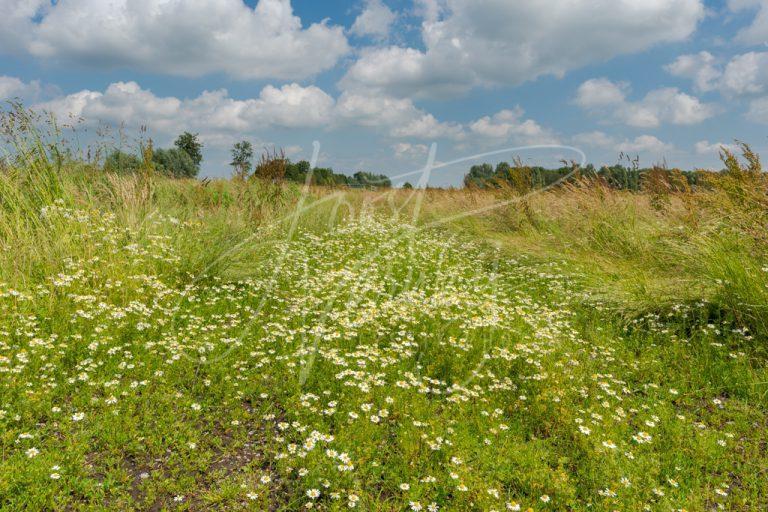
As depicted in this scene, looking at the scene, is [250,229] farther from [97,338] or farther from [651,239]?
[651,239]

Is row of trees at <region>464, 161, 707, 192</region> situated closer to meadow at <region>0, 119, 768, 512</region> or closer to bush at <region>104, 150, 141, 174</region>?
meadow at <region>0, 119, 768, 512</region>

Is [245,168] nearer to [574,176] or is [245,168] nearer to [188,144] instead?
[574,176]

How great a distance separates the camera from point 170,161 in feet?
120

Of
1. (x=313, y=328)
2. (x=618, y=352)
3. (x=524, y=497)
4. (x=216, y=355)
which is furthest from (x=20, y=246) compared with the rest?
(x=618, y=352)

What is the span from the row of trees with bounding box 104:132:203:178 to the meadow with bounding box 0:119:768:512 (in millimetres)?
2070

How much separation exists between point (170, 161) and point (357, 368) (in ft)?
118

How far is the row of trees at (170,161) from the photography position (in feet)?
42.4

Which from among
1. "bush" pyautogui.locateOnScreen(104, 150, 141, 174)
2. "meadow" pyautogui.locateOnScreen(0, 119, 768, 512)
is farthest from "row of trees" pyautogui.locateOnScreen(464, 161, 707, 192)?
"bush" pyautogui.locateOnScreen(104, 150, 141, 174)

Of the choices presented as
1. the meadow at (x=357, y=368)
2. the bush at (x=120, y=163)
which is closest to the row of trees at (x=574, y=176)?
the meadow at (x=357, y=368)

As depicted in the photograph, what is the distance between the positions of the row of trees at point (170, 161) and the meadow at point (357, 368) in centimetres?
207

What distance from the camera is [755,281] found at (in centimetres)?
679

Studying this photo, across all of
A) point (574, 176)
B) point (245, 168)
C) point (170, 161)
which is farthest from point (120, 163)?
point (170, 161)

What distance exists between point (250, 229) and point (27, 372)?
621cm

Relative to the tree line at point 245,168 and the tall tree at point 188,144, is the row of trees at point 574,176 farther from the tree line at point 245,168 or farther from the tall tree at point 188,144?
the tall tree at point 188,144
